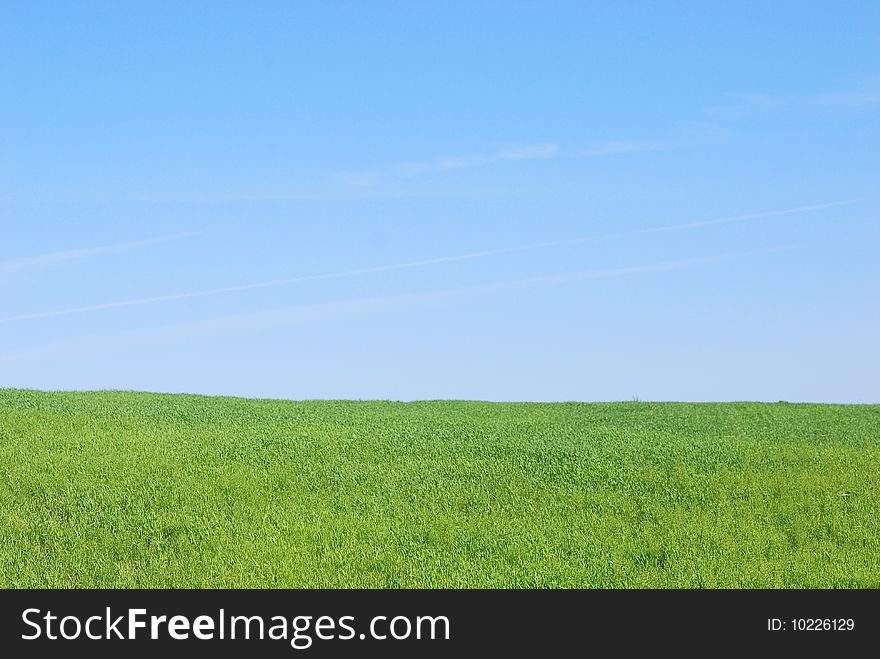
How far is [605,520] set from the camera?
1312 cm

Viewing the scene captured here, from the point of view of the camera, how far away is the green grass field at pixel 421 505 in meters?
11.3

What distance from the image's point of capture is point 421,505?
13.4 meters

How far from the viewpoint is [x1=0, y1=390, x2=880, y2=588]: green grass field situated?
11.3 metres
